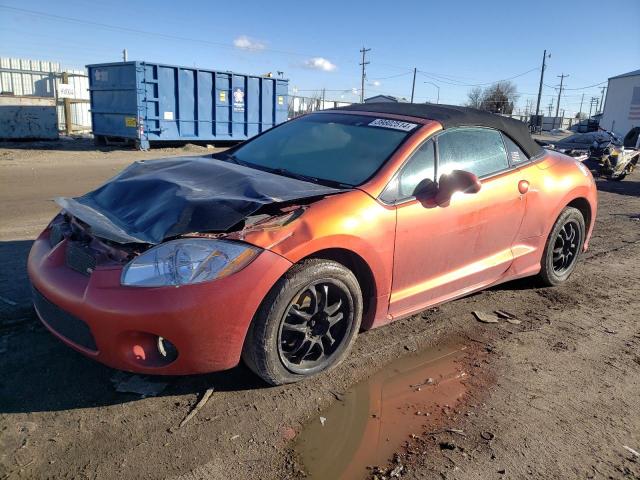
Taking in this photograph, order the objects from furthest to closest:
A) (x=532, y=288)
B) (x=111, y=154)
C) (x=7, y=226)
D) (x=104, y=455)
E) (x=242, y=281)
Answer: (x=111, y=154)
(x=7, y=226)
(x=532, y=288)
(x=242, y=281)
(x=104, y=455)

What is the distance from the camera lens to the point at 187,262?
8.36 feet

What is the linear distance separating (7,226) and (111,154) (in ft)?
36.1

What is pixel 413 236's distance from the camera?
3285 mm

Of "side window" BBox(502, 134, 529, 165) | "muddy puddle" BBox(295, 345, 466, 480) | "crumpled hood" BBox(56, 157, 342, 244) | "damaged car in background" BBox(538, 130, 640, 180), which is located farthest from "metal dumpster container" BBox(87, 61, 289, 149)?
"muddy puddle" BBox(295, 345, 466, 480)

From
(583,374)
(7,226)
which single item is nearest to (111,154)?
(7,226)

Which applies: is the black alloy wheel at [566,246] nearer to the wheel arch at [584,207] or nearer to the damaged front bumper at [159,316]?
the wheel arch at [584,207]

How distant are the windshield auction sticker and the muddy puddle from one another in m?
1.60

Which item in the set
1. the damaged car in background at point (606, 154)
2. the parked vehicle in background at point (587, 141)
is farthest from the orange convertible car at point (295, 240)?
the parked vehicle in background at point (587, 141)

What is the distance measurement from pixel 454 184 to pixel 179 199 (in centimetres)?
177

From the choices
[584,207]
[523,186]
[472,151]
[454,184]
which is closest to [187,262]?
[454,184]

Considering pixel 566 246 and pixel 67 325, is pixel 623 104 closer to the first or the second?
pixel 566 246

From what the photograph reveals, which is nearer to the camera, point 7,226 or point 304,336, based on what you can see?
point 304,336

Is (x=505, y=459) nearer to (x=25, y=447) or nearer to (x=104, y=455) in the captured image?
(x=104, y=455)

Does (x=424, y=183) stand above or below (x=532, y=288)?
above
